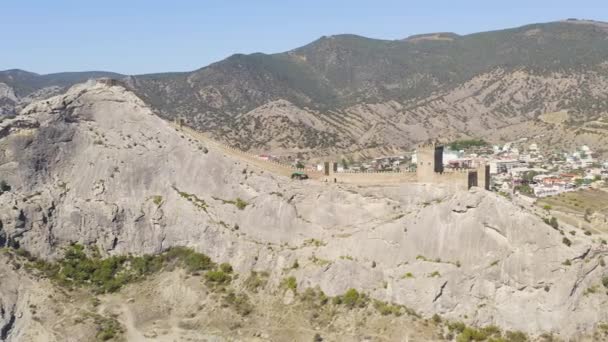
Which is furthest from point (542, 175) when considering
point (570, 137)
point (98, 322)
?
point (98, 322)

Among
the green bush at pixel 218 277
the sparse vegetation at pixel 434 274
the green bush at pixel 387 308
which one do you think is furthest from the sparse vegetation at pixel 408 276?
the green bush at pixel 218 277

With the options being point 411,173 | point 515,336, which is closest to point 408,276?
point 515,336

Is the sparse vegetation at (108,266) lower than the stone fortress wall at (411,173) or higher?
lower

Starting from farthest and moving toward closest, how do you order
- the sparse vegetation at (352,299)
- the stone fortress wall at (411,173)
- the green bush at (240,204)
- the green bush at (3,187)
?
the green bush at (3,187), the green bush at (240,204), the stone fortress wall at (411,173), the sparse vegetation at (352,299)

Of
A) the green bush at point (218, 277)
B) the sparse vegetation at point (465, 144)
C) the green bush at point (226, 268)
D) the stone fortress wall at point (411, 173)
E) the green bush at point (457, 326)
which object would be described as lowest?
the green bush at point (457, 326)

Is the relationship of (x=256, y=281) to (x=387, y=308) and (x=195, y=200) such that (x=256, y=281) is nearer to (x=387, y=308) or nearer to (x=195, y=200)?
(x=195, y=200)

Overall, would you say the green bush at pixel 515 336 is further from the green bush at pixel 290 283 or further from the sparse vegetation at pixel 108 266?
the sparse vegetation at pixel 108 266
